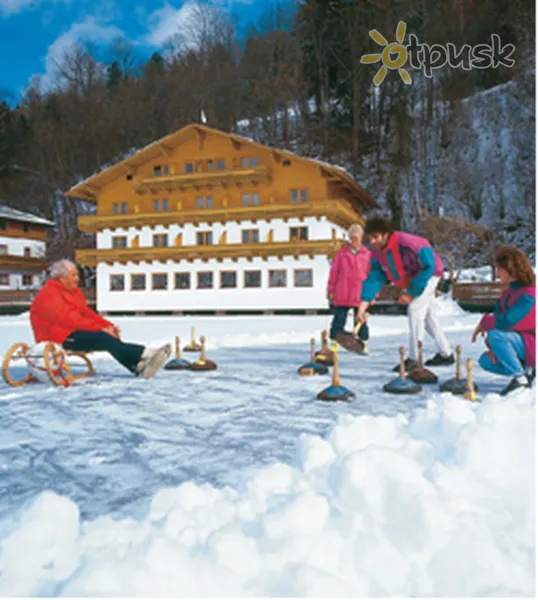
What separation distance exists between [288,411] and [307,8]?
5783 cm

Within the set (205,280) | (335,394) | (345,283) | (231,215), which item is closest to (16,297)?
(205,280)

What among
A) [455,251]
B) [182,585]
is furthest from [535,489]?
[455,251]

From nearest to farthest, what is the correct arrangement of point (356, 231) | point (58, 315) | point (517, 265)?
point (517, 265) → point (58, 315) → point (356, 231)

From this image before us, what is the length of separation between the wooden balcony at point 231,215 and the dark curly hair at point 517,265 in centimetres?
2682

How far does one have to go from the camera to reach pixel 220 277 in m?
34.7

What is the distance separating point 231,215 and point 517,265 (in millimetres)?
29217

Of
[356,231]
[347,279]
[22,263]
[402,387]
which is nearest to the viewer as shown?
[402,387]

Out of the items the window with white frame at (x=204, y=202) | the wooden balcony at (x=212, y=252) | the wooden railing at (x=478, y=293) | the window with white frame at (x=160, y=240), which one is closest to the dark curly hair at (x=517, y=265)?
the wooden railing at (x=478, y=293)

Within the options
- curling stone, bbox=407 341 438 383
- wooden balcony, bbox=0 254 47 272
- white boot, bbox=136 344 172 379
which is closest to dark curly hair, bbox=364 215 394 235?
curling stone, bbox=407 341 438 383

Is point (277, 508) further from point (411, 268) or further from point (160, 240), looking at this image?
point (160, 240)

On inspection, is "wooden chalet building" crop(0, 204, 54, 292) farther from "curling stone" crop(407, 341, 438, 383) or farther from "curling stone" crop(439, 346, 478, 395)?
"curling stone" crop(439, 346, 478, 395)

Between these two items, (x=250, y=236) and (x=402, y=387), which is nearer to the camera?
(x=402, y=387)

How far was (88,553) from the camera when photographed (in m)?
2.23

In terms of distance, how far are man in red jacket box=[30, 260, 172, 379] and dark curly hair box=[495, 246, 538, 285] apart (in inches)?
164
